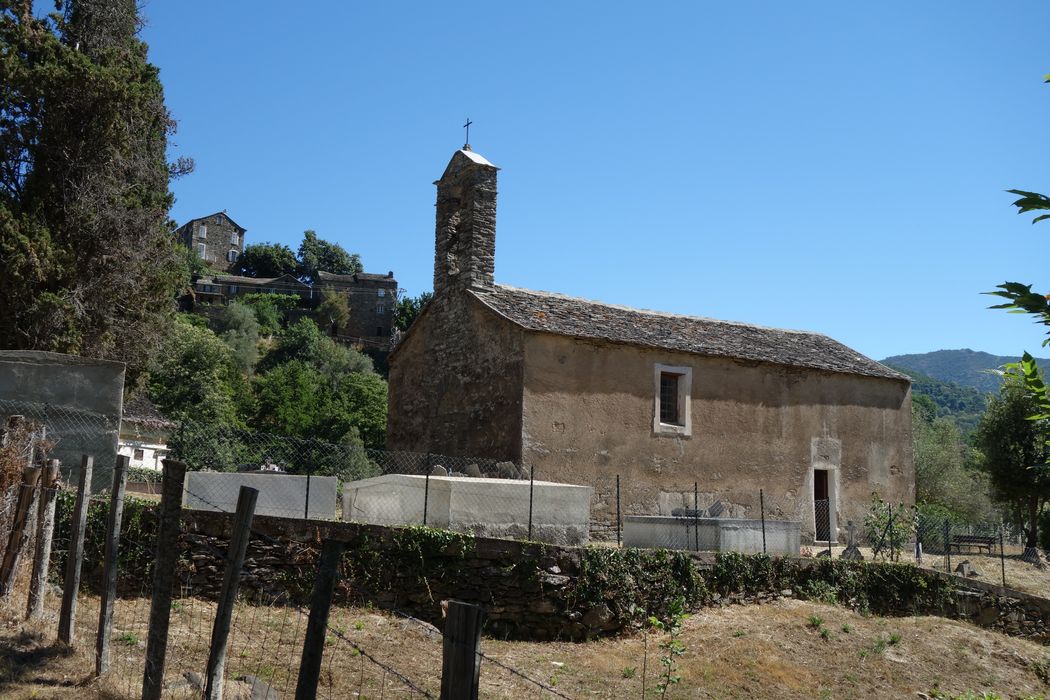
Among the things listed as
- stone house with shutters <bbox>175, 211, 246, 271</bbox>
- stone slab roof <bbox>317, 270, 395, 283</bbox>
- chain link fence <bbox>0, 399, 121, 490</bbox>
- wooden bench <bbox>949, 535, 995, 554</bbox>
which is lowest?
wooden bench <bbox>949, 535, 995, 554</bbox>

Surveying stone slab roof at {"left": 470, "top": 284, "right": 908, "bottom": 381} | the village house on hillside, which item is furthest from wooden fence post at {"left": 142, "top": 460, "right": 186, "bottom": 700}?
the village house on hillside

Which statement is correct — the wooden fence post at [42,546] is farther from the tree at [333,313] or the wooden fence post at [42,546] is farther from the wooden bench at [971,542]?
the tree at [333,313]

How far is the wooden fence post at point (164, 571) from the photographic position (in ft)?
20.2

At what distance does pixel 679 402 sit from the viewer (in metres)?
21.0

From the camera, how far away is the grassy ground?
24.8 ft

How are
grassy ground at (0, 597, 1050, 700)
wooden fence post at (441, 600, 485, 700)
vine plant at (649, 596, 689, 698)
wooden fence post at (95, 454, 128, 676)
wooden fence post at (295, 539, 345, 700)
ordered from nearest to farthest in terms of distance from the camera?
wooden fence post at (441, 600, 485, 700)
wooden fence post at (295, 539, 345, 700)
wooden fence post at (95, 454, 128, 676)
grassy ground at (0, 597, 1050, 700)
vine plant at (649, 596, 689, 698)

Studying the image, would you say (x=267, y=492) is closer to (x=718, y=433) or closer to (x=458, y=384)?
(x=458, y=384)

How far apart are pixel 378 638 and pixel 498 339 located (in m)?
9.49

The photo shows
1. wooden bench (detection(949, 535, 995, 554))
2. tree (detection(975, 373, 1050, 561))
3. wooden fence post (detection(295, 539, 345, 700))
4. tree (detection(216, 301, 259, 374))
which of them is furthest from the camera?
tree (detection(216, 301, 259, 374))

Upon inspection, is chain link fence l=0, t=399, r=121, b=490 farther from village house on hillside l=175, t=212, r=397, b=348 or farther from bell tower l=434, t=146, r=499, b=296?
village house on hillside l=175, t=212, r=397, b=348

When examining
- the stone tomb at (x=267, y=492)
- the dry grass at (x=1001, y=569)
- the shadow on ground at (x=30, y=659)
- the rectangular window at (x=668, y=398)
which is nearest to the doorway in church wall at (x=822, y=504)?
the dry grass at (x=1001, y=569)

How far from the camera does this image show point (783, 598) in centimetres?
1584

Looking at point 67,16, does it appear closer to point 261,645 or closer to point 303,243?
point 261,645

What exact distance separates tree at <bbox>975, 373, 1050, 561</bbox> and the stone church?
7779 mm
